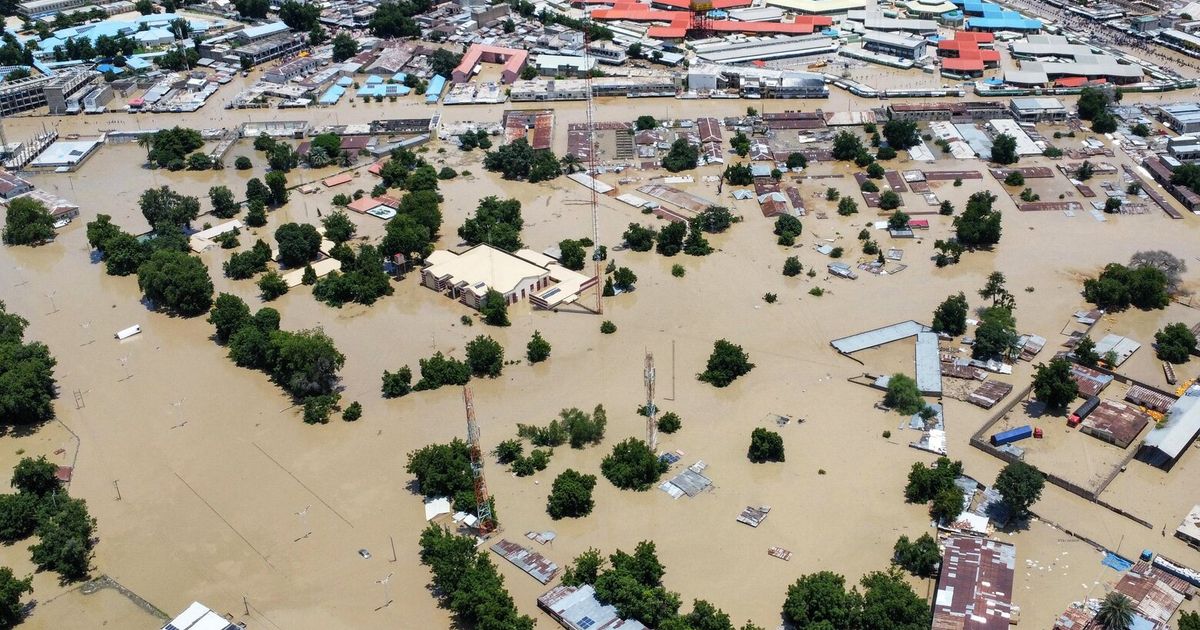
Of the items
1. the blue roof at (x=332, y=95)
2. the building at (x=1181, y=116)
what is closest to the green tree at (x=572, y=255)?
the blue roof at (x=332, y=95)

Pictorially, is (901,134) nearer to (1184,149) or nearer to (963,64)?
(1184,149)

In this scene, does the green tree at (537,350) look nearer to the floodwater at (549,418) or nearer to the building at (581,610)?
the floodwater at (549,418)

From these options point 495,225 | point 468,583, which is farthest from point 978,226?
point 468,583

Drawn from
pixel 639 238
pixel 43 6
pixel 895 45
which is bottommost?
pixel 639 238

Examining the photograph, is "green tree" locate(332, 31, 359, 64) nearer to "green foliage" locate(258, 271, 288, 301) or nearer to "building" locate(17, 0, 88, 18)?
"building" locate(17, 0, 88, 18)

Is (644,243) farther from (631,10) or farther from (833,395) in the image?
(631,10)

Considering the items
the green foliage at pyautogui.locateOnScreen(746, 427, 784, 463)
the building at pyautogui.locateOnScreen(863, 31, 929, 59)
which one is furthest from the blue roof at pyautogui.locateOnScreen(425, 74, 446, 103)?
the green foliage at pyautogui.locateOnScreen(746, 427, 784, 463)
